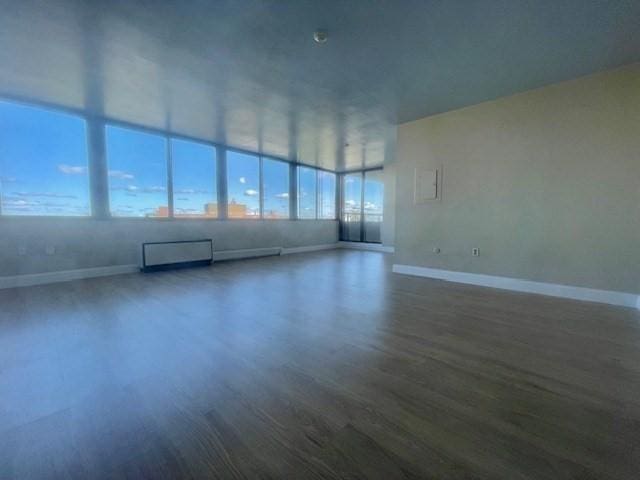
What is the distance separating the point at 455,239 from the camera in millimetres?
4336

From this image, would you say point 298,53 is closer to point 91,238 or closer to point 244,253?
point 91,238

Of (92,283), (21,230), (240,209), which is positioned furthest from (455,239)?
(21,230)

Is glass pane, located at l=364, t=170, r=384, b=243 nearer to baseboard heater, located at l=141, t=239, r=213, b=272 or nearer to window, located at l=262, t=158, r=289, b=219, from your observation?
window, located at l=262, t=158, r=289, b=219

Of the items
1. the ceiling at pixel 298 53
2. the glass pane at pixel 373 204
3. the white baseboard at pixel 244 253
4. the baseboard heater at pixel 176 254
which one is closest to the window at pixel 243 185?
the white baseboard at pixel 244 253

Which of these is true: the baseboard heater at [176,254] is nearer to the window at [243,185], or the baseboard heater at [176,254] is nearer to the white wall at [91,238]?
the white wall at [91,238]

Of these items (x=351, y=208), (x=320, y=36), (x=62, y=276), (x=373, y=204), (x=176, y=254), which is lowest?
(x=62, y=276)

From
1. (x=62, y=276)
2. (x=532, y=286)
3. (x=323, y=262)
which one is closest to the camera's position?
(x=532, y=286)

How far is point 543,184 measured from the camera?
3.52m

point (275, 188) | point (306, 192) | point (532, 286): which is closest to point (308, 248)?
point (306, 192)

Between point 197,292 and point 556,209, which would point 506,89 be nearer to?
point 556,209

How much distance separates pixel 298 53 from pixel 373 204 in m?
6.40

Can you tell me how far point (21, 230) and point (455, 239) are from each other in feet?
21.3

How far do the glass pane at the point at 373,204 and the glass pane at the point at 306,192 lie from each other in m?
1.73

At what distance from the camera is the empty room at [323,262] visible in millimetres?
1219
